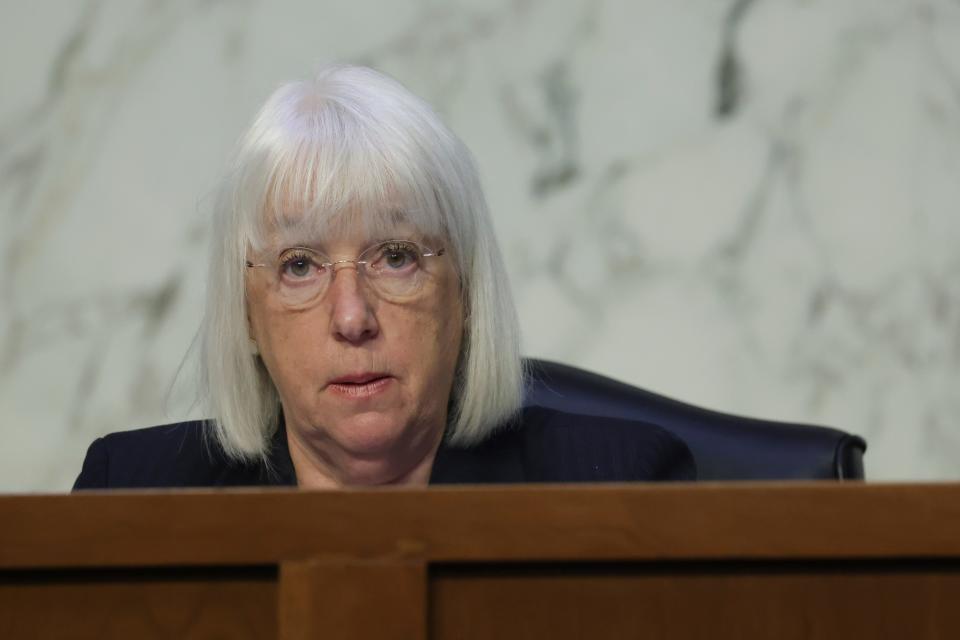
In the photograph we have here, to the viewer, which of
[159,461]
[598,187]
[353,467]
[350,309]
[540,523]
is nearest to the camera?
[540,523]

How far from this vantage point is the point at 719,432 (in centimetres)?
170

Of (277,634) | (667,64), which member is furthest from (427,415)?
(667,64)

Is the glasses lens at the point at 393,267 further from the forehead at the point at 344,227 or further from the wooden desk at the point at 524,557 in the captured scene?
the wooden desk at the point at 524,557

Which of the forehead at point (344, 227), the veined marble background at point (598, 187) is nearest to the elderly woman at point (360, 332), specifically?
the forehead at point (344, 227)

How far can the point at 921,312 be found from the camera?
2.38 meters

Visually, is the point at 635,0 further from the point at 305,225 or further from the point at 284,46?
the point at 305,225

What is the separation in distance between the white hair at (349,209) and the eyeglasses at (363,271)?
0.10ft

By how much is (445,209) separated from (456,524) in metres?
0.84

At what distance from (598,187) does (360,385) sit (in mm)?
922

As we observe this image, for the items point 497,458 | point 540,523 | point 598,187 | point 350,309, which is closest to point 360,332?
point 350,309

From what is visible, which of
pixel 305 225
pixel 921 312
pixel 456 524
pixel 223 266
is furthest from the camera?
pixel 921 312

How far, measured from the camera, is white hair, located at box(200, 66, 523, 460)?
1626 mm

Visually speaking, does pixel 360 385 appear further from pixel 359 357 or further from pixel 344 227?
pixel 344 227

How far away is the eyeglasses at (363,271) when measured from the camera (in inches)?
64.2
